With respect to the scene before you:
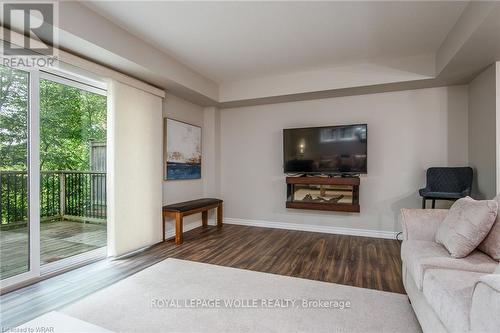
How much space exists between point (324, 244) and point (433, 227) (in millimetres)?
1699

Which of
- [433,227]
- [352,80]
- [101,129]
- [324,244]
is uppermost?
[352,80]

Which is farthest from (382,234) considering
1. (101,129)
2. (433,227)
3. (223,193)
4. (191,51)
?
(101,129)

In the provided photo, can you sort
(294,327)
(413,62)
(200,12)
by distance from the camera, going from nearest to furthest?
(294,327)
(200,12)
(413,62)

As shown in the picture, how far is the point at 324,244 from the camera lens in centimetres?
356

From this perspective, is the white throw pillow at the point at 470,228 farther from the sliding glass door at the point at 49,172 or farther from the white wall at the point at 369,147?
the sliding glass door at the point at 49,172

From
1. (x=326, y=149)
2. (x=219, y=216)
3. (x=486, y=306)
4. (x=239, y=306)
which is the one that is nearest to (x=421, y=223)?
(x=486, y=306)

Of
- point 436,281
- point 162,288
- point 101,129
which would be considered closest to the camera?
point 436,281

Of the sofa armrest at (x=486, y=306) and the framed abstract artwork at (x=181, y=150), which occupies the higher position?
the framed abstract artwork at (x=181, y=150)

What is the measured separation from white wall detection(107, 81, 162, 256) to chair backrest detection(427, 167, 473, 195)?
3775mm

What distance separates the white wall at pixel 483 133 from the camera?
9.26 ft

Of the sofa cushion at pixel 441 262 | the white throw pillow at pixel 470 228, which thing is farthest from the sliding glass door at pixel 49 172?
the white throw pillow at pixel 470 228

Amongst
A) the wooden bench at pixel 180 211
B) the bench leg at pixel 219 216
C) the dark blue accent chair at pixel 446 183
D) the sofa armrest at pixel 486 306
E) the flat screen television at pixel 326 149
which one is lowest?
the bench leg at pixel 219 216

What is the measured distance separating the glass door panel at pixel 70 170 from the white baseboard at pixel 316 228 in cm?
236

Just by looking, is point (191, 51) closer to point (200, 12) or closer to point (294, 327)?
point (200, 12)
